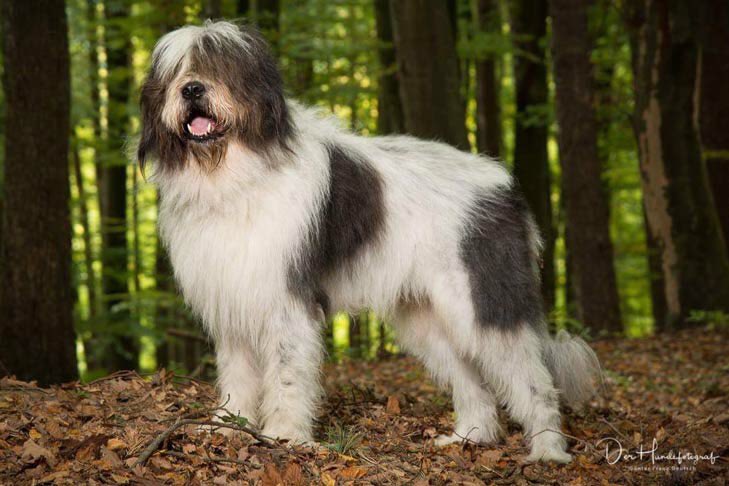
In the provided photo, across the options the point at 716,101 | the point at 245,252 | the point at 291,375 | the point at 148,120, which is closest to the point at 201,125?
the point at 148,120

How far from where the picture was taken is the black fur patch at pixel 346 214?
4.91m

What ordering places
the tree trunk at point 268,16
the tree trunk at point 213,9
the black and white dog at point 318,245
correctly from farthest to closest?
the tree trunk at point 268,16
the tree trunk at point 213,9
the black and white dog at point 318,245

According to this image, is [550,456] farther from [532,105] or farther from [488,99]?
[488,99]

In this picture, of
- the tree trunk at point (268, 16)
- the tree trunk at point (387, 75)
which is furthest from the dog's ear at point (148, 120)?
the tree trunk at point (387, 75)

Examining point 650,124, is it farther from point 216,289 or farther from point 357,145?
point 216,289

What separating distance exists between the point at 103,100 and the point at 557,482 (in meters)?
11.7

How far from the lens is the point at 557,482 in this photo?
4.81m

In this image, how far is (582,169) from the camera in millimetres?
9852

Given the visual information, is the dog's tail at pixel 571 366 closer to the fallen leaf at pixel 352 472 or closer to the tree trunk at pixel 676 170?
the fallen leaf at pixel 352 472

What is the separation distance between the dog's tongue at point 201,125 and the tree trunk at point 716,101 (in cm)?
852

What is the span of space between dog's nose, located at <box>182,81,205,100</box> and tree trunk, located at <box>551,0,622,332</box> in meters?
6.21

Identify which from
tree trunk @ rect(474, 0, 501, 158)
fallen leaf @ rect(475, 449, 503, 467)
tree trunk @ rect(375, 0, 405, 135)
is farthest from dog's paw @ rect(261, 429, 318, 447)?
tree trunk @ rect(474, 0, 501, 158)

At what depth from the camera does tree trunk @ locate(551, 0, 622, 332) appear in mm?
9609
